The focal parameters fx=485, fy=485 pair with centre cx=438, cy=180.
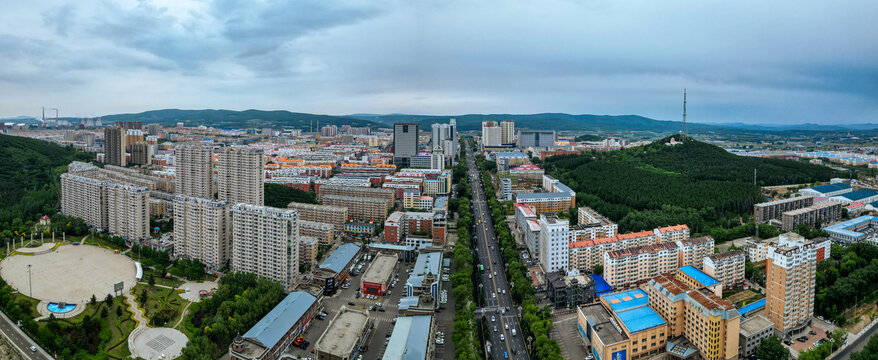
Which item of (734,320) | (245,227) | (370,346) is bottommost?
(370,346)

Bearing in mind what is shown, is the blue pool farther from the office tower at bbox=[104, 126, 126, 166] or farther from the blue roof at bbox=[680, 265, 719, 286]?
the office tower at bbox=[104, 126, 126, 166]

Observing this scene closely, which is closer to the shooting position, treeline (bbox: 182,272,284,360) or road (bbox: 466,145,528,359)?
treeline (bbox: 182,272,284,360)

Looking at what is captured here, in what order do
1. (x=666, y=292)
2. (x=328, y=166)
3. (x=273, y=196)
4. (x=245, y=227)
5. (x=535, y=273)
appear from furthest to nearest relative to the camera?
1. (x=328, y=166)
2. (x=273, y=196)
3. (x=535, y=273)
4. (x=245, y=227)
5. (x=666, y=292)

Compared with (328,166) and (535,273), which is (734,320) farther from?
(328,166)

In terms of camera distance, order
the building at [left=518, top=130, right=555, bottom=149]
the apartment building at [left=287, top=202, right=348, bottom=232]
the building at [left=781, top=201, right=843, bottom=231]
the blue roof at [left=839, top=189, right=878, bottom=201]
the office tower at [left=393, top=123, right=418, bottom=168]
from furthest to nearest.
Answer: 1. the building at [left=518, top=130, right=555, bottom=149]
2. the office tower at [left=393, top=123, right=418, bottom=168]
3. the blue roof at [left=839, top=189, right=878, bottom=201]
4. the apartment building at [left=287, top=202, right=348, bottom=232]
5. the building at [left=781, top=201, right=843, bottom=231]

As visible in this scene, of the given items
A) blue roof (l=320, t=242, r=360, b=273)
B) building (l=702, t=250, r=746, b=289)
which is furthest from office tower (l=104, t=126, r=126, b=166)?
building (l=702, t=250, r=746, b=289)

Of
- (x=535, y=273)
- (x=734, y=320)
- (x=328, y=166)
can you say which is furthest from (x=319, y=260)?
(x=328, y=166)
